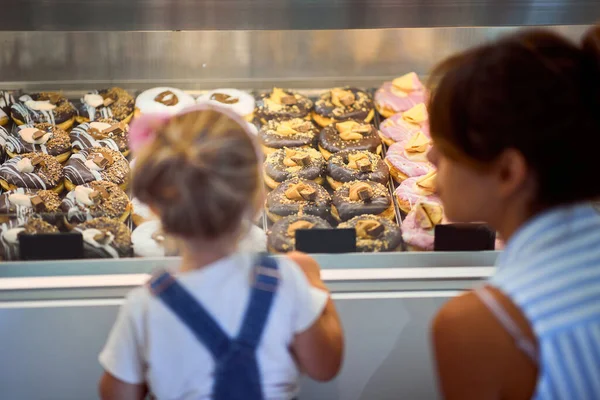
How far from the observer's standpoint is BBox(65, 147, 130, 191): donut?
2172mm

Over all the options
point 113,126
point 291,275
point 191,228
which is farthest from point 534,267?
point 113,126

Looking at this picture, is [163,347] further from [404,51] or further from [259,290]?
[404,51]

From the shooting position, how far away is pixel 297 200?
2084 mm

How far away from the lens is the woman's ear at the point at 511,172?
1.12 metres

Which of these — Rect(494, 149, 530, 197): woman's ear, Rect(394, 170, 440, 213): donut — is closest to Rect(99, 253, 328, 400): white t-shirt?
Rect(494, 149, 530, 197): woman's ear

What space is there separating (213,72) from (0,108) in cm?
70

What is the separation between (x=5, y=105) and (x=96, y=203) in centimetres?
62

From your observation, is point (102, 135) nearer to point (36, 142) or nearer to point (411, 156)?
point (36, 142)

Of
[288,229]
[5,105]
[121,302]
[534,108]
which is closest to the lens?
[534,108]

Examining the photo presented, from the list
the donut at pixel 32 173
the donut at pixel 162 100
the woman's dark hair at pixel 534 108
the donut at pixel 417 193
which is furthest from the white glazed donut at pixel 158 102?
the woman's dark hair at pixel 534 108

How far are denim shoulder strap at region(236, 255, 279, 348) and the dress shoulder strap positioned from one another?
1.17 feet

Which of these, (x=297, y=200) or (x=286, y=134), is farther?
(x=286, y=134)

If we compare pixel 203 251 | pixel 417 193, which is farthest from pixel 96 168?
pixel 203 251

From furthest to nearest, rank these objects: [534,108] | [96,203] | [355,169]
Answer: [355,169]
[96,203]
[534,108]
